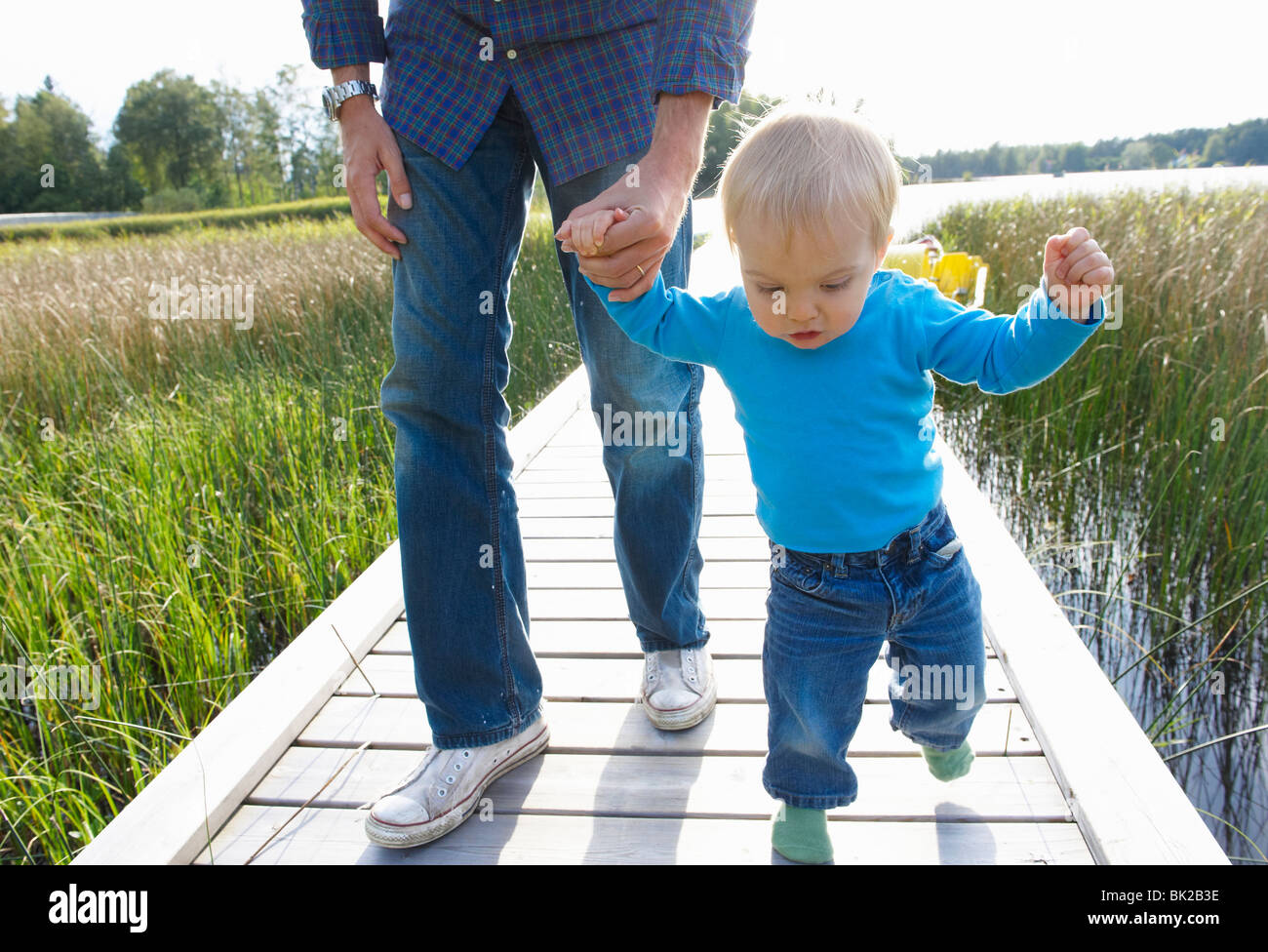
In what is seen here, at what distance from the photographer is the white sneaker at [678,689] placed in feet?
5.86

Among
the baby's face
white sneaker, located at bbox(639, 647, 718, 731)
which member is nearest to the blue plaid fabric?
the baby's face

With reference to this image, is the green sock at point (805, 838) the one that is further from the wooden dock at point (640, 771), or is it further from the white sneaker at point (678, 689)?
the white sneaker at point (678, 689)

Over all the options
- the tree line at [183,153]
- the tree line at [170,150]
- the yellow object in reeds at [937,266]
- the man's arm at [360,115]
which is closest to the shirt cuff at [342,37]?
the man's arm at [360,115]

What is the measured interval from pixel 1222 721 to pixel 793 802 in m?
1.85

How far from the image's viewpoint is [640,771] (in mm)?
1688

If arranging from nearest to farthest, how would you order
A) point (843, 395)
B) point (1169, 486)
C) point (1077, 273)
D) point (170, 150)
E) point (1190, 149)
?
point (1077, 273) < point (843, 395) < point (1169, 486) < point (1190, 149) < point (170, 150)

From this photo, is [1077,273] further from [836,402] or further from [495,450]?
[495,450]

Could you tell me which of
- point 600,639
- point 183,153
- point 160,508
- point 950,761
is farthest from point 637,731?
point 183,153

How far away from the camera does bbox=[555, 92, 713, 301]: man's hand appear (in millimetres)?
1273

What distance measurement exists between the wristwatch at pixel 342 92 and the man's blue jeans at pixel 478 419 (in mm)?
124

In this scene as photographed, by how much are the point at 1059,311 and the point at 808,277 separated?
A: 1.04ft

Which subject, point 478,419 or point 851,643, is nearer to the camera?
point 851,643
